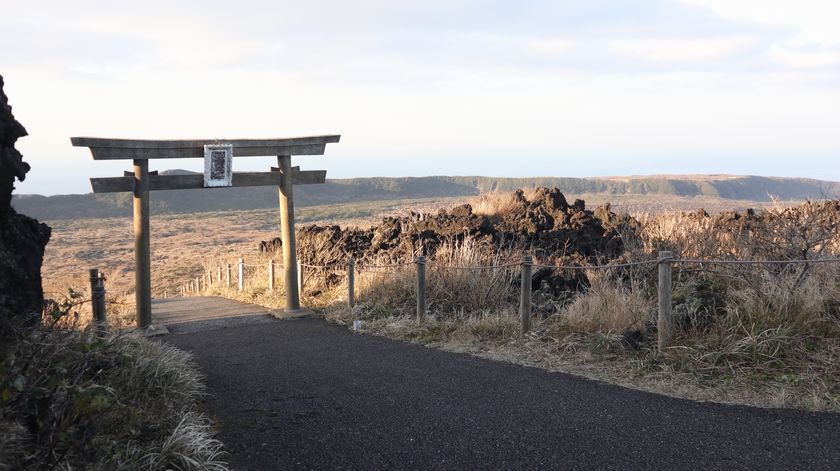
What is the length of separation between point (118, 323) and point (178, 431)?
8.29 metres

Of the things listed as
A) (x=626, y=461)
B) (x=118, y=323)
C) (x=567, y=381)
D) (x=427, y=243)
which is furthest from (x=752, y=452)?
(x=118, y=323)

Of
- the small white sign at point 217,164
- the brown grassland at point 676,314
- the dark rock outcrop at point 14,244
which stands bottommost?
the brown grassland at point 676,314

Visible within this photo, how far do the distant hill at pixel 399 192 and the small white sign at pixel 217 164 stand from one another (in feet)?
226

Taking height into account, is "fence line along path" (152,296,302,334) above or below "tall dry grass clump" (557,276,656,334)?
below

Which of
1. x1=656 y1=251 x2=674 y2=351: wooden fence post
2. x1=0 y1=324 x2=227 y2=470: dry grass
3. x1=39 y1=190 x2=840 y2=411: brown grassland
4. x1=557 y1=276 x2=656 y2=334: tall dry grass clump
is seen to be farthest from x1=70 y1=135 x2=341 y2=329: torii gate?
x1=656 y1=251 x2=674 y2=351: wooden fence post

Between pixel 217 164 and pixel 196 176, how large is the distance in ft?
1.76

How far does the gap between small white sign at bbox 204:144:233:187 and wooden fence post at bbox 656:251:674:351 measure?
24.7ft

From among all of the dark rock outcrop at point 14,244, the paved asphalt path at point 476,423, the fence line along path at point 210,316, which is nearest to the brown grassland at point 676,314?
the paved asphalt path at point 476,423

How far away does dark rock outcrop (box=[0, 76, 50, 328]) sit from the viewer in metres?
5.65

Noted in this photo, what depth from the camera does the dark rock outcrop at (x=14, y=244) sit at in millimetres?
5648

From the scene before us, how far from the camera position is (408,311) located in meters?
11.6

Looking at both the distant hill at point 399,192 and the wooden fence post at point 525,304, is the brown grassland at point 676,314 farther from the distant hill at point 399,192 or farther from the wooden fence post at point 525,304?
the distant hill at point 399,192

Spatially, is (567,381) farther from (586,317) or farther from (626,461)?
(626,461)

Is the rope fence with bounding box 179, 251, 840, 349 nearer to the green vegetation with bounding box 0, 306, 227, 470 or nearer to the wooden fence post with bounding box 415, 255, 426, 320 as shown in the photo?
the wooden fence post with bounding box 415, 255, 426, 320
